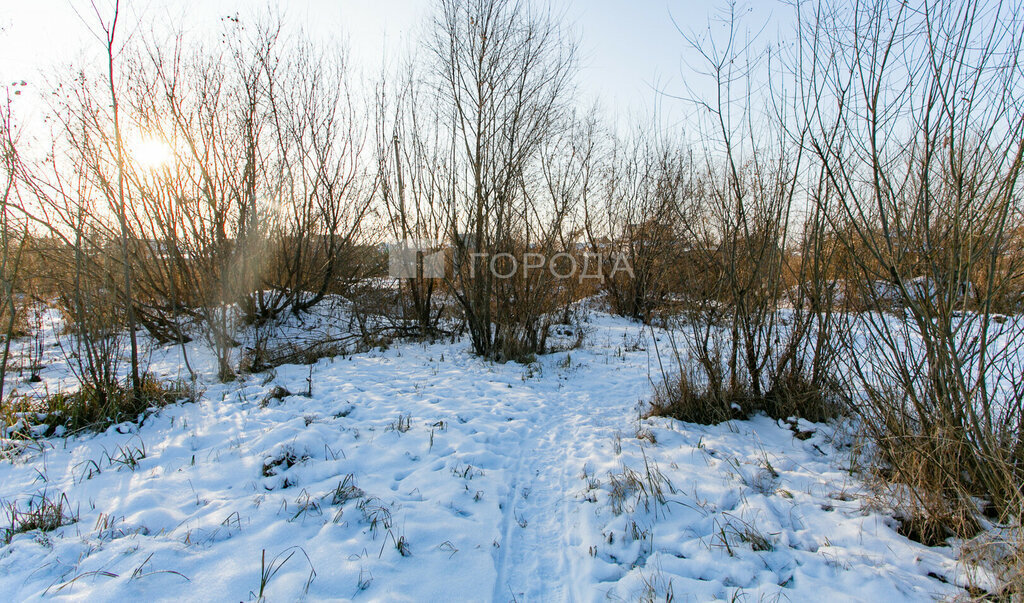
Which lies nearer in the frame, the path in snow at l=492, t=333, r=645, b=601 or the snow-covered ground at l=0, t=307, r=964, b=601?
the snow-covered ground at l=0, t=307, r=964, b=601

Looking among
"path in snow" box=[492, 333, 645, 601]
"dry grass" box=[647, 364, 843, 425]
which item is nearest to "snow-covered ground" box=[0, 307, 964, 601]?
"path in snow" box=[492, 333, 645, 601]

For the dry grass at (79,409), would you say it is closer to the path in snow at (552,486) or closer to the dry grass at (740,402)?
the path in snow at (552,486)

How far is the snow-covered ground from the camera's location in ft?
6.25

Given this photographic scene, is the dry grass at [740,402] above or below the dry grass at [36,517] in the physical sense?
above

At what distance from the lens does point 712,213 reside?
14.1 feet

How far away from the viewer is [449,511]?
255 centimetres

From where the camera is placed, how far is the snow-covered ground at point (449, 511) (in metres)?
1.91

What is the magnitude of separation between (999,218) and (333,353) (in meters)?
7.13

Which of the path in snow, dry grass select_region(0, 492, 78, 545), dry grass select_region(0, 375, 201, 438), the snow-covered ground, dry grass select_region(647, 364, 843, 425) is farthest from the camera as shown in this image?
dry grass select_region(647, 364, 843, 425)

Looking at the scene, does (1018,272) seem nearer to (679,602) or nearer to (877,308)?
(877,308)

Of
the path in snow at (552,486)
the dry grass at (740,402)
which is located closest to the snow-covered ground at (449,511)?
the path in snow at (552,486)

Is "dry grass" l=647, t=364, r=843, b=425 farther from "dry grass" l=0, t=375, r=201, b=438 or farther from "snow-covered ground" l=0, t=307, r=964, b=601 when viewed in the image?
"dry grass" l=0, t=375, r=201, b=438

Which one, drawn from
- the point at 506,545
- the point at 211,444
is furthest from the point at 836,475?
the point at 211,444

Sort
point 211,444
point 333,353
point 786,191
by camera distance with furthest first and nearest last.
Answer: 1. point 333,353
2. point 786,191
3. point 211,444
